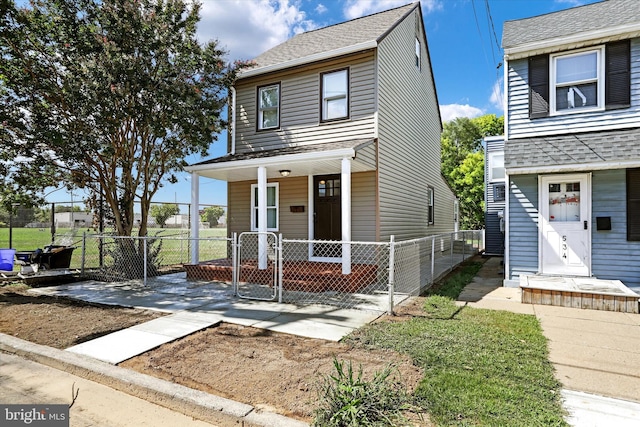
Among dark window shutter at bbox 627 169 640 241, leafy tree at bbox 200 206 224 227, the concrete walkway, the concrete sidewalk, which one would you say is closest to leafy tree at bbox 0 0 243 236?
the concrete walkway

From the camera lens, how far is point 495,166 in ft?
46.9

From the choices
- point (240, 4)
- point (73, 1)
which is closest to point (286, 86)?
point (240, 4)

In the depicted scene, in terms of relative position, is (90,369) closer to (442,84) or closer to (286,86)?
(286,86)

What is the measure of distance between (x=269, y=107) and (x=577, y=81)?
722cm

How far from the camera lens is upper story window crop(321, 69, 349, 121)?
8.45 m

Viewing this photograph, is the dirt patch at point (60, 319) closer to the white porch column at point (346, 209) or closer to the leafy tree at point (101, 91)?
the leafy tree at point (101, 91)

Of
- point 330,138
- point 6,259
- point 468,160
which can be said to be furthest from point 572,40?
point 468,160

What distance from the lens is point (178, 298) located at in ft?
21.2

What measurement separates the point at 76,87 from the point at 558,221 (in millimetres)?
10535

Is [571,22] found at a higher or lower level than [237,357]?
higher

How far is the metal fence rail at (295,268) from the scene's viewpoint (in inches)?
252

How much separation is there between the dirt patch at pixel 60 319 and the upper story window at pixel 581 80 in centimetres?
874

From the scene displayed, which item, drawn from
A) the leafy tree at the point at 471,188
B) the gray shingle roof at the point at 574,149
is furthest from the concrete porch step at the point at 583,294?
the leafy tree at the point at 471,188

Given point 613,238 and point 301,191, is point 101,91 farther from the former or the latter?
point 613,238
